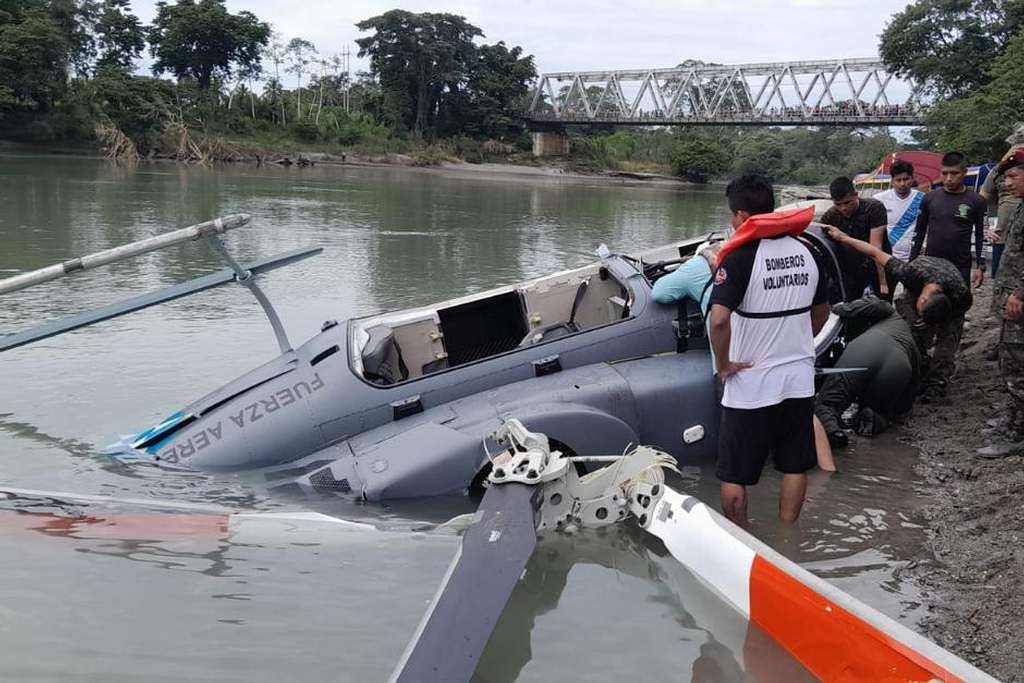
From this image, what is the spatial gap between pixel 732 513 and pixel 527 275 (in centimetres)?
1060

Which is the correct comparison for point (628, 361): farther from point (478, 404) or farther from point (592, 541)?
point (592, 541)

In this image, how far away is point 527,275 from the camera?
1480cm

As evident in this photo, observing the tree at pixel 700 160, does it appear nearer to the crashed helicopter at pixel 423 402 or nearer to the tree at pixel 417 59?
the tree at pixel 417 59

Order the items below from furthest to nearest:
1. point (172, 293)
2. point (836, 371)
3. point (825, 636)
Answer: point (172, 293) → point (836, 371) → point (825, 636)

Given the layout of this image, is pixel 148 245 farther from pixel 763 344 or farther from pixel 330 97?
pixel 330 97

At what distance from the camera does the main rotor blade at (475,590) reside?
279cm

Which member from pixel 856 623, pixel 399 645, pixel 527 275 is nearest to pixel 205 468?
pixel 399 645

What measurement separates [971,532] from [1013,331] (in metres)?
1.57

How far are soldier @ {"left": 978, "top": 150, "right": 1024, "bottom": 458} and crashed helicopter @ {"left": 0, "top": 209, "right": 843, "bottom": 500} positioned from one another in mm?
1096

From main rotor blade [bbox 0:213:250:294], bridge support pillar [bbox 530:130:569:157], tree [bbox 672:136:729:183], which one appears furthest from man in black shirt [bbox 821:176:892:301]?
bridge support pillar [bbox 530:130:569:157]

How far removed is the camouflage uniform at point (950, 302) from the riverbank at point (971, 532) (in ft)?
0.89

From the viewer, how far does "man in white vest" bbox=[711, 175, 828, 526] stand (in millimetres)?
4023

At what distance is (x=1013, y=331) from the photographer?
544 cm

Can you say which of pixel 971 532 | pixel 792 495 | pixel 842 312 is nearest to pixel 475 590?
pixel 792 495
